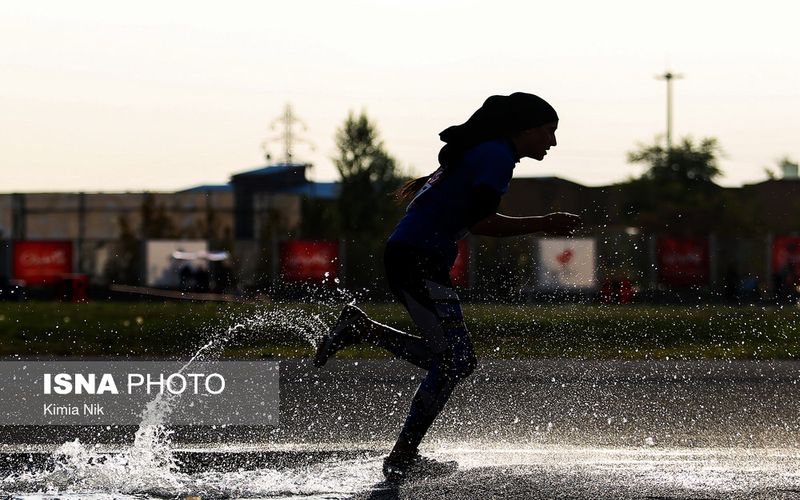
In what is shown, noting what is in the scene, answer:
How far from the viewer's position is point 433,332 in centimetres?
620

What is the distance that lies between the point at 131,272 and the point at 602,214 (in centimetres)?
4558

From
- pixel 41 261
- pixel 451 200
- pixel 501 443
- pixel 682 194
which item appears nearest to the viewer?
pixel 451 200

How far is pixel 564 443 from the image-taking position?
7.47 m

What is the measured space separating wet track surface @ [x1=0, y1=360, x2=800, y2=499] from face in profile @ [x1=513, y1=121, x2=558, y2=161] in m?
1.51

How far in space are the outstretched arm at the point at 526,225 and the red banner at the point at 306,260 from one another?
3348 cm

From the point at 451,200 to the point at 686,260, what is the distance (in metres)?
35.4

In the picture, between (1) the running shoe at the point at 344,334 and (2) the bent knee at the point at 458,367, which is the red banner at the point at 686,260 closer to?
(1) the running shoe at the point at 344,334

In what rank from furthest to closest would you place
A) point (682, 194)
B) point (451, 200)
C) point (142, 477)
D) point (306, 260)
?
point (682, 194) → point (306, 260) → point (451, 200) → point (142, 477)

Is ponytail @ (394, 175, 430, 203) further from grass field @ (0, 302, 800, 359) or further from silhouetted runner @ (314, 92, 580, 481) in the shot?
grass field @ (0, 302, 800, 359)

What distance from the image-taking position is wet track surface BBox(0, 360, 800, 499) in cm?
575

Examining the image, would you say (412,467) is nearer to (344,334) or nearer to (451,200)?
(344,334)

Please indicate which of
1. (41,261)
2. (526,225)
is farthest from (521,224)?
(41,261)

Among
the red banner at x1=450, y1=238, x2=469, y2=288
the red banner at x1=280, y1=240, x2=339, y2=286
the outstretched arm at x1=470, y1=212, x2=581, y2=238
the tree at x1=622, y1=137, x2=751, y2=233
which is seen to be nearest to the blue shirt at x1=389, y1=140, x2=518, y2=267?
the outstretched arm at x1=470, y1=212, x2=581, y2=238

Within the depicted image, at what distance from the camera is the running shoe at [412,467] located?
236 inches
